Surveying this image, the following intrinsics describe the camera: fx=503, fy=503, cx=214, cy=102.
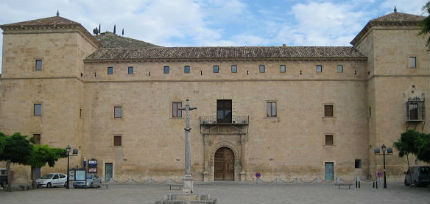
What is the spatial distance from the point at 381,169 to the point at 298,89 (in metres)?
8.01

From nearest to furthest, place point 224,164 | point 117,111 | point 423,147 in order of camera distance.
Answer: point 423,147, point 224,164, point 117,111

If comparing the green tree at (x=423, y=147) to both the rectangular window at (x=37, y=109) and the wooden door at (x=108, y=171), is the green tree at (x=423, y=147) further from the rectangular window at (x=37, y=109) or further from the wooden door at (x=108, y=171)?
the rectangular window at (x=37, y=109)

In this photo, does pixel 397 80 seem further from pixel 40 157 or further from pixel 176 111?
pixel 40 157

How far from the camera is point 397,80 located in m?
34.4

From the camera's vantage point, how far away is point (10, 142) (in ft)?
83.1

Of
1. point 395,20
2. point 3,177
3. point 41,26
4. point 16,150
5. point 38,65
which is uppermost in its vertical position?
point 395,20

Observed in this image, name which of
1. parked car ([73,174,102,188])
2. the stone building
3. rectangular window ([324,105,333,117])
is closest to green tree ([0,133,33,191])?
parked car ([73,174,102,188])

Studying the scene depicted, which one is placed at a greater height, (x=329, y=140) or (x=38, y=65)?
(x=38, y=65)

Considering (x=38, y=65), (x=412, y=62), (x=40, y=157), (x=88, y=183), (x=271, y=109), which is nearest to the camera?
(x=40, y=157)

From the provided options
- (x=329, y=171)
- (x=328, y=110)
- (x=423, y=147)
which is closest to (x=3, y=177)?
(x=329, y=171)

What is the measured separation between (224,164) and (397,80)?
526 inches

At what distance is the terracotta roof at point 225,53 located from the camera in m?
36.7

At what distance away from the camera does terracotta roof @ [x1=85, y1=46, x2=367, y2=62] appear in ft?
120

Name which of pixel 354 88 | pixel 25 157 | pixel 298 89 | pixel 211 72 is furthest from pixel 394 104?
pixel 25 157
